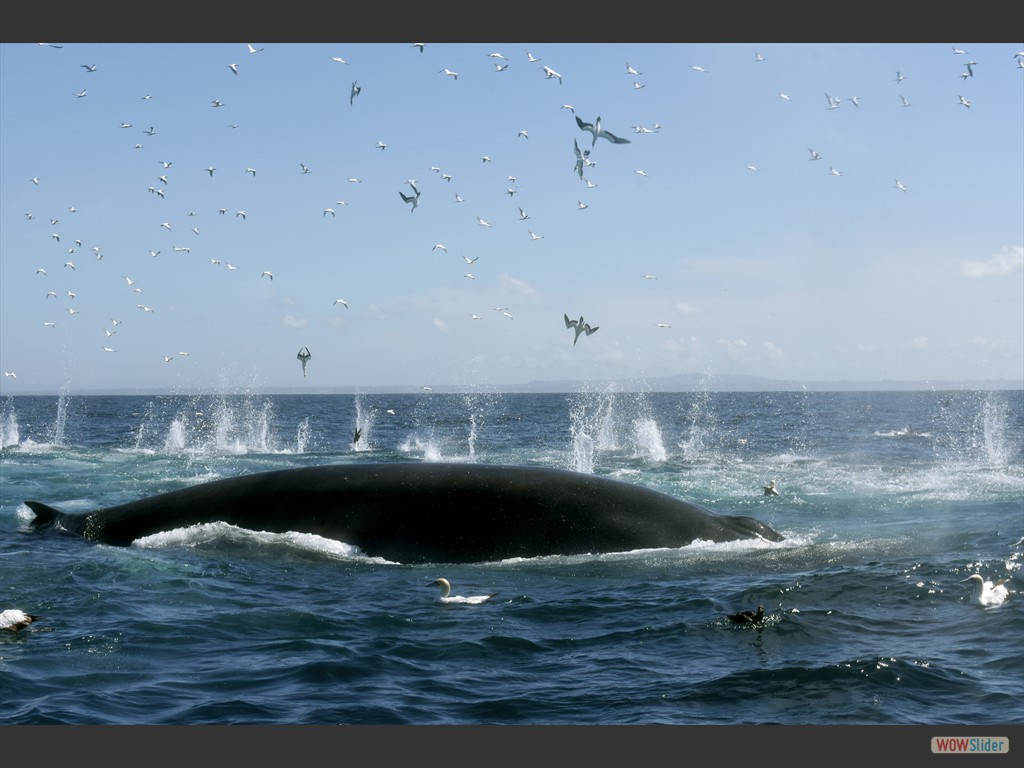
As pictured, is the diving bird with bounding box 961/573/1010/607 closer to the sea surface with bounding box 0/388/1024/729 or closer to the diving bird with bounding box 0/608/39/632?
the sea surface with bounding box 0/388/1024/729

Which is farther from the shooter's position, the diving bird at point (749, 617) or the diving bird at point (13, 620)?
the diving bird at point (749, 617)

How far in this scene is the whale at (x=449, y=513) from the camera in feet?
47.4

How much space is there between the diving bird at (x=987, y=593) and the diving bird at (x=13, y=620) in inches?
384

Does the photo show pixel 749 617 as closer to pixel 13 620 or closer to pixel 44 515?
pixel 13 620

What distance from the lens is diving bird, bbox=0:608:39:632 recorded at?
10844mm

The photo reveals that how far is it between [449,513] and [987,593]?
257 inches

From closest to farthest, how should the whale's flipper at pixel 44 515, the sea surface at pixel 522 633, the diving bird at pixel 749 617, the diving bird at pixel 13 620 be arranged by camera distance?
the sea surface at pixel 522 633, the diving bird at pixel 13 620, the diving bird at pixel 749 617, the whale's flipper at pixel 44 515


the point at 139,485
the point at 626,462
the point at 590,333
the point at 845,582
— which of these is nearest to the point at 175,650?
the point at 845,582

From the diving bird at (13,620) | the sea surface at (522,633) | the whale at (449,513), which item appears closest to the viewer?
the sea surface at (522,633)

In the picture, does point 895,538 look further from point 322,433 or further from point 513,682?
point 322,433

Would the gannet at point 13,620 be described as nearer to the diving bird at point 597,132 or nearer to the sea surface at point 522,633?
the sea surface at point 522,633

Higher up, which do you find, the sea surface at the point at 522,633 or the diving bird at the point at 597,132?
the diving bird at the point at 597,132

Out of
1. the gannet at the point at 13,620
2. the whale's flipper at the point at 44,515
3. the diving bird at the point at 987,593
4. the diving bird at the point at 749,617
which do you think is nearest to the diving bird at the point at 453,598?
the diving bird at the point at 749,617

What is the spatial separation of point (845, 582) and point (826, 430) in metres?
59.3
